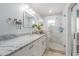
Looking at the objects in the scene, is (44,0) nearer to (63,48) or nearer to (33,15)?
(33,15)

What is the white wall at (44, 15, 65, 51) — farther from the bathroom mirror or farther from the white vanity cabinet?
the bathroom mirror

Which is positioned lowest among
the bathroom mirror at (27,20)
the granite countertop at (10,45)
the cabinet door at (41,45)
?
the cabinet door at (41,45)

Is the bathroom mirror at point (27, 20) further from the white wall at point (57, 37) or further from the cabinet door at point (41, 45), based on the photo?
the white wall at point (57, 37)

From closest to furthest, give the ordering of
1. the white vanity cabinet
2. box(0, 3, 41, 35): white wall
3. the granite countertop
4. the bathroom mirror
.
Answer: the granite countertop, the white vanity cabinet, box(0, 3, 41, 35): white wall, the bathroom mirror

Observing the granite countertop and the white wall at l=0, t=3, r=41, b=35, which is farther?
the white wall at l=0, t=3, r=41, b=35

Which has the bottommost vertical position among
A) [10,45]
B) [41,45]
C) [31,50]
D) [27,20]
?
[41,45]

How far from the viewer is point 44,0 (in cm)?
209

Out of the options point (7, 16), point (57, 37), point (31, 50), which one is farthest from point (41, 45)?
point (7, 16)

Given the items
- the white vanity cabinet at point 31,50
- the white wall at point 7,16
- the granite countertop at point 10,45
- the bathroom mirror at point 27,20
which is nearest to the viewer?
the granite countertop at point 10,45

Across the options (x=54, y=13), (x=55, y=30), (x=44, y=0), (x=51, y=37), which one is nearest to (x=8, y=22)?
(x=44, y=0)

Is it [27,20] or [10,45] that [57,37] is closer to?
[27,20]

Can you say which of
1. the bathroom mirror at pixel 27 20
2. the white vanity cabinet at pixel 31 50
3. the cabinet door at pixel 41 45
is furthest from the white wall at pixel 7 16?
the cabinet door at pixel 41 45

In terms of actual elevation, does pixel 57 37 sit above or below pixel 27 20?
below

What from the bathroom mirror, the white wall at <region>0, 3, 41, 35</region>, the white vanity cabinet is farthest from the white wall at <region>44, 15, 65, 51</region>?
the white wall at <region>0, 3, 41, 35</region>
